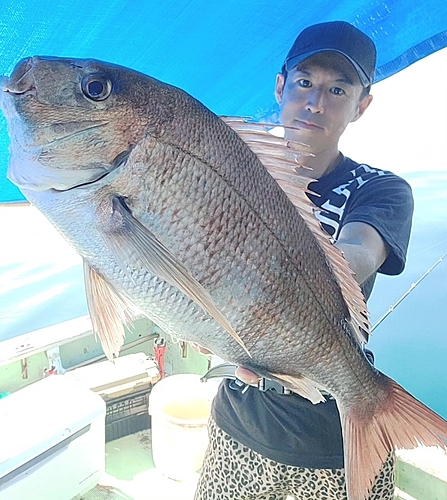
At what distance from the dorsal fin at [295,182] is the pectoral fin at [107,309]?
0.35 metres

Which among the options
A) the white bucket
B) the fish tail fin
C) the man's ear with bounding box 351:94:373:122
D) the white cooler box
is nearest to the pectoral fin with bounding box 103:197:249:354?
the fish tail fin

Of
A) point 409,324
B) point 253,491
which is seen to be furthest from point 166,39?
point 409,324

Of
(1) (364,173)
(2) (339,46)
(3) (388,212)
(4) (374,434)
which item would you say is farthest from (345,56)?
(4) (374,434)

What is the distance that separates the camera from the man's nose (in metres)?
1.29

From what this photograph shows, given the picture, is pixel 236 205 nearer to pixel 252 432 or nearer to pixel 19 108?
pixel 19 108

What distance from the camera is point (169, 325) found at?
32.8 inches

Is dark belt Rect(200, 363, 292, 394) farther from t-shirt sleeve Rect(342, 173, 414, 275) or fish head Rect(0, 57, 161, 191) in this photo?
fish head Rect(0, 57, 161, 191)

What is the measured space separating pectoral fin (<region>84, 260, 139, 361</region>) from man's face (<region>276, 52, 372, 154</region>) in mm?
684

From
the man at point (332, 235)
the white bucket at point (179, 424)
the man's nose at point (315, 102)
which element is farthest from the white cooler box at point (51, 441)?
the man's nose at point (315, 102)

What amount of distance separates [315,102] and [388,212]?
1.14 feet

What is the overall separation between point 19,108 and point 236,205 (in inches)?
13.5

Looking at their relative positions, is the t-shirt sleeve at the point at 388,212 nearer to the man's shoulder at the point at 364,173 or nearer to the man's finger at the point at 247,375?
the man's shoulder at the point at 364,173

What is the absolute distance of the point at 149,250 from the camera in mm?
713

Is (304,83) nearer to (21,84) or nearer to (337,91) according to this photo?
(337,91)
